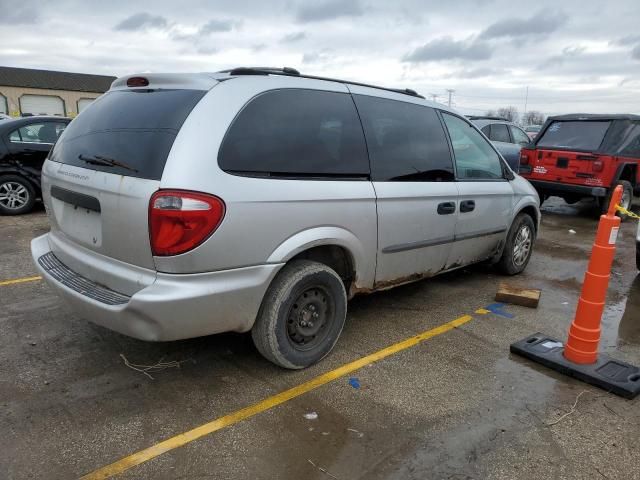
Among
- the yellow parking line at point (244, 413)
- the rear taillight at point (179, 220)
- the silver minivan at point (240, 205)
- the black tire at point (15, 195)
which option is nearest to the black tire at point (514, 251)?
the silver minivan at point (240, 205)

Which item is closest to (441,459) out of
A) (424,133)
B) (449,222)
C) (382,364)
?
(382,364)

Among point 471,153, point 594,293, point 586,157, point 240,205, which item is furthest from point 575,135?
point 240,205

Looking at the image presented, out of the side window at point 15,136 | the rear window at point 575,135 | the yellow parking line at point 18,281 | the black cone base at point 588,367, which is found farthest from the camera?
the rear window at point 575,135

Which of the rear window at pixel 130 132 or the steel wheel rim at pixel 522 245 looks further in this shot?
Result: the steel wheel rim at pixel 522 245

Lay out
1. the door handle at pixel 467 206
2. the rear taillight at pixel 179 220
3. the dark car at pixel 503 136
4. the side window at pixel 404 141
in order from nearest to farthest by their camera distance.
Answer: the rear taillight at pixel 179 220 → the side window at pixel 404 141 → the door handle at pixel 467 206 → the dark car at pixel 503 136

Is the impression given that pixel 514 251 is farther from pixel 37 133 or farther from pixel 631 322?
pixel 37 133

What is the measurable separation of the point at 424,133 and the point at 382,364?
1.89 meters

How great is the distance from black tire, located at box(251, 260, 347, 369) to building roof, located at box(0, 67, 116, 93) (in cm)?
6091

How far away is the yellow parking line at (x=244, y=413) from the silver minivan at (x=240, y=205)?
19 cm

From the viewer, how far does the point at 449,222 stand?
4.11m

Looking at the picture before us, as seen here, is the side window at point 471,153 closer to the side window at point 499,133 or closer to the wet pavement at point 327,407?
the wet pavement at point 327,407

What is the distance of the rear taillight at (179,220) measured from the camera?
247 cm

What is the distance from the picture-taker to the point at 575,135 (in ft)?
29.9

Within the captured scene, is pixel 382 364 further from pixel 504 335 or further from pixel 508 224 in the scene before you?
pixel 508 224
